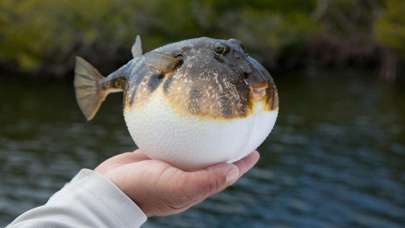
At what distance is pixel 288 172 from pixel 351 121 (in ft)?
23.5

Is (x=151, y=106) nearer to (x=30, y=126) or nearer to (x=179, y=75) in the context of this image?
(x=179, y=75)

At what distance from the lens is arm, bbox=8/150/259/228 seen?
196 centimetres

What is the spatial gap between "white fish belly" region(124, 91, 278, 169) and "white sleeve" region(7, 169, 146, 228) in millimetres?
195

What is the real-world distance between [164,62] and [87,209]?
53cm

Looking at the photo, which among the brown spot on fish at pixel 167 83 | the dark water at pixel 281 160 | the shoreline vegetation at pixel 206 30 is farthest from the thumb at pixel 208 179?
the shoreline vegetation at pixel 206 30

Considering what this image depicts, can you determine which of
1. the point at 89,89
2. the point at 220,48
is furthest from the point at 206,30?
the point at 220,48

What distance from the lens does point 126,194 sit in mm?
2102

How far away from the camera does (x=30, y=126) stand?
20344 millimetres

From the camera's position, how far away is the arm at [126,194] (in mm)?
1965

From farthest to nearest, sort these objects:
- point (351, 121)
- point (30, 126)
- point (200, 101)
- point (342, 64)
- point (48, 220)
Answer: point (342, 64) < point (351, 121) < point (30, 126) < point (200, 101) < point (48, 220)

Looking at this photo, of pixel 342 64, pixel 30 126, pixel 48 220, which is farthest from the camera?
pixel 342 64

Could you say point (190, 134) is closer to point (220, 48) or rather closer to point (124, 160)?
point (220, 48)

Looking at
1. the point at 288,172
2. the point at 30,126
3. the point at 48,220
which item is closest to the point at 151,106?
the point at 48,220

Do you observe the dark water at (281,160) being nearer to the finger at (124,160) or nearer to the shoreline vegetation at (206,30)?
the shoreline vegetation at (206,30)
